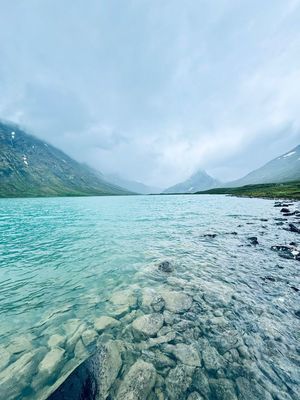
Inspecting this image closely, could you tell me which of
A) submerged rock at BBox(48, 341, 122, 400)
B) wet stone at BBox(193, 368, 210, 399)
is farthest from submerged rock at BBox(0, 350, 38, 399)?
wet stone at BBox(193, 368, 210, 399)

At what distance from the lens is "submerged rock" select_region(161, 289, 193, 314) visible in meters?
10.3

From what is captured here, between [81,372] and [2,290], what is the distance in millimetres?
9503

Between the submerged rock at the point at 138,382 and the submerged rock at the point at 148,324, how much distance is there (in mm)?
1548

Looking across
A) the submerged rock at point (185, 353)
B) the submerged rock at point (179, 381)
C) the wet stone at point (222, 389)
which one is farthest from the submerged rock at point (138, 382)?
the wet stone at point (222, 389)

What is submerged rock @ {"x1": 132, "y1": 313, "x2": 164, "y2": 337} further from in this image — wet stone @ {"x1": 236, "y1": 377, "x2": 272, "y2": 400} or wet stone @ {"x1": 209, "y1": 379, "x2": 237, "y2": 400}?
wet stone @ {"x1": 236, "y1": 377, "x2": 272, "y2": 400}

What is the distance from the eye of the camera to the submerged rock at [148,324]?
8.65m

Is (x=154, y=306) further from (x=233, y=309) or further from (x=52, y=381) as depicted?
(x=52, y=381)

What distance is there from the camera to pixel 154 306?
10.6 meters

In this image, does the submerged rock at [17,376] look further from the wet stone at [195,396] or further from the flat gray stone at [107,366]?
the wet stone at [195,396]

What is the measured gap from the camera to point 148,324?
360 inches

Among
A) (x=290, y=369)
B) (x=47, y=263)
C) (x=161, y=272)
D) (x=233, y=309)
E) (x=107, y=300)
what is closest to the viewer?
(x=290, y=369)

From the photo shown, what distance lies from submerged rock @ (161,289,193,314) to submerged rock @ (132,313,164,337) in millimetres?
969

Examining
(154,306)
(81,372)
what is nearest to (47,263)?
(154,306)

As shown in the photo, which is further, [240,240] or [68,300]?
[240,240]
